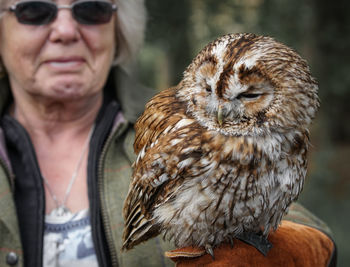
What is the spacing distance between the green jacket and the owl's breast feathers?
1.01ft

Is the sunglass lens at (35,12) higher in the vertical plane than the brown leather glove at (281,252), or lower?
higher

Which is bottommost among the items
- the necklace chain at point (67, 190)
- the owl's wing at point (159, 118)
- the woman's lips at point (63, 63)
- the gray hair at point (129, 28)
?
the necklace chain at point (67, 190)

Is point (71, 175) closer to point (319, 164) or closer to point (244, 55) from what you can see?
point (244, 55)

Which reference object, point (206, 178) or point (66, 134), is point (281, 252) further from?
point (66, 134)

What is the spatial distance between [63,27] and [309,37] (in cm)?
444

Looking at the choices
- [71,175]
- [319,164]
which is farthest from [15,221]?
[319,164]

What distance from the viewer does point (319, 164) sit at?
546 cm

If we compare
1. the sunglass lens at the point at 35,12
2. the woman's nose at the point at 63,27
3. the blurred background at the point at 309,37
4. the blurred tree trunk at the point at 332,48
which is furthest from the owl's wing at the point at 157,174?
the blurred tree trunk at the point at 332,48

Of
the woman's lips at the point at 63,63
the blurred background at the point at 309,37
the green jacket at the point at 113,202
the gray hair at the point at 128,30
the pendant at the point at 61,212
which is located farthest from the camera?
the blurred background at the point at 309,37

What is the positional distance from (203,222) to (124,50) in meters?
1.51

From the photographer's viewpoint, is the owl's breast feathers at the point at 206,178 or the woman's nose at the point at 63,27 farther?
the woman's nose at the point at 63,27

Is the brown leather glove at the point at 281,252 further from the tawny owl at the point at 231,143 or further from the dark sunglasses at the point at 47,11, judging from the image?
the dark sunglasses at the point at 47,11

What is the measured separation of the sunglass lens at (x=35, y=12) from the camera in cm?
218

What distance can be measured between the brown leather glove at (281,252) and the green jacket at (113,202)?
1.10 feet
